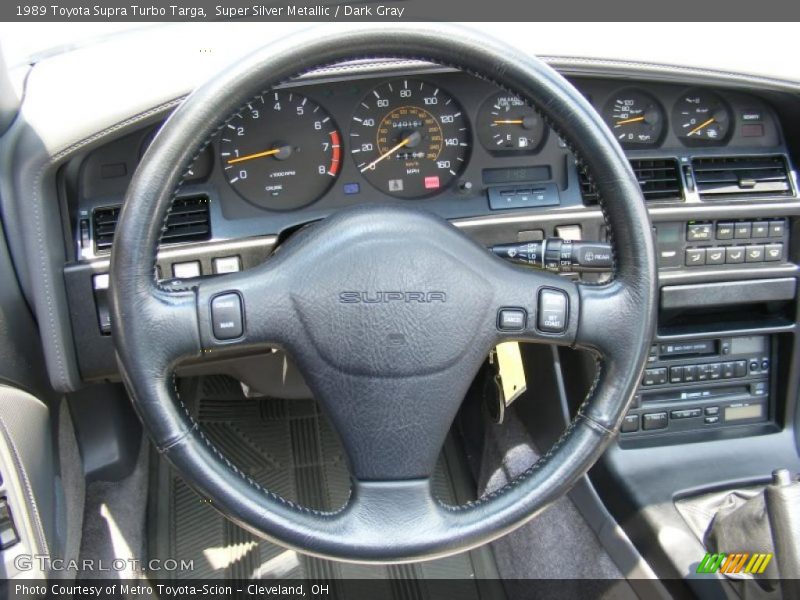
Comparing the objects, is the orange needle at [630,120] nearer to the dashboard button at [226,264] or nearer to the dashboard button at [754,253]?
the dashboard button at [754,253]

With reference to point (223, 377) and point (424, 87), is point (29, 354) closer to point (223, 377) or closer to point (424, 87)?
point (223, 377)

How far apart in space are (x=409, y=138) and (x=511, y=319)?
2.33 ft

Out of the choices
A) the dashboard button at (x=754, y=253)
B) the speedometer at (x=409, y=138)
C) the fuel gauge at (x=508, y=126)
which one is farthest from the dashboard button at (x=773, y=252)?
the speedometer at (x=409, y=138)

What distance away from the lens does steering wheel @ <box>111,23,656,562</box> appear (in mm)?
1067

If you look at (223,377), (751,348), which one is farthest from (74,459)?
(751,348)

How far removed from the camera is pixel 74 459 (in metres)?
1.98

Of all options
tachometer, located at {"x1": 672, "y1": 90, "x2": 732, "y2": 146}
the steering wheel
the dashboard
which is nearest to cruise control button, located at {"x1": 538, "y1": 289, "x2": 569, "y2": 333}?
the steering wheel

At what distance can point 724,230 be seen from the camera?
187 cm

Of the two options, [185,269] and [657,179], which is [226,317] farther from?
[657,179]

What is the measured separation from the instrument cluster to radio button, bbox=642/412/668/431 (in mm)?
635

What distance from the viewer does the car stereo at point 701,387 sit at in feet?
6.30

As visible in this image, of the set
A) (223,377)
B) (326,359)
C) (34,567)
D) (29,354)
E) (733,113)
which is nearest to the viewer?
(326,359)

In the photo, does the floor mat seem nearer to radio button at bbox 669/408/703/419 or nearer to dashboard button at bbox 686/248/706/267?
radio button at bbox 669/408/703/419

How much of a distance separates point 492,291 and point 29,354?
109 cm
